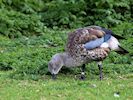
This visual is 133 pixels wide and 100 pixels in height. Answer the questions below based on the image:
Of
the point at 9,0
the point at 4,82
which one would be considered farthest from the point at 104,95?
the point at 9,0

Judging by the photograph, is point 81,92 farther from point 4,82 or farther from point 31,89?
point 4,82

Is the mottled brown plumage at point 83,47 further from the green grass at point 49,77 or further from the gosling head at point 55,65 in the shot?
the green grass at point 49,77

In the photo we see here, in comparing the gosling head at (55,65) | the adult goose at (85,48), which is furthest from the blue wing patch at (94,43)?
the gosling head at (55,65)

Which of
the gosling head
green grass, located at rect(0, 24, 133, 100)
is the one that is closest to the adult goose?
the gosling head

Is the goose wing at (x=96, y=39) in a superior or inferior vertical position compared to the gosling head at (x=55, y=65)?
superior

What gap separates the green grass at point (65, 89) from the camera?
8906mm

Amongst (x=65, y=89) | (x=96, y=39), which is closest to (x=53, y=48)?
(x=96, y=39)

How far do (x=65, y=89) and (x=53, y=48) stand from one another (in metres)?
5.02

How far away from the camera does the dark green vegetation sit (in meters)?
9.32

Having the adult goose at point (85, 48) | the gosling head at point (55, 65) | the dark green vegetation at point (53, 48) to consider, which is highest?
the adult goose at point (85, 48)

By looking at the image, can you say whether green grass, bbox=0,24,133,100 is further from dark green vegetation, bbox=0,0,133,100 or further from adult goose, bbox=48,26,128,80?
adult goose, bbox=48,26,128,80

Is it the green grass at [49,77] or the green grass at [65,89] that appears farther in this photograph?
the green grass at [49,77]

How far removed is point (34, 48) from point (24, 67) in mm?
3452

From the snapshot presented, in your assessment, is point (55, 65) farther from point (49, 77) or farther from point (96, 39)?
point (96, 39)
